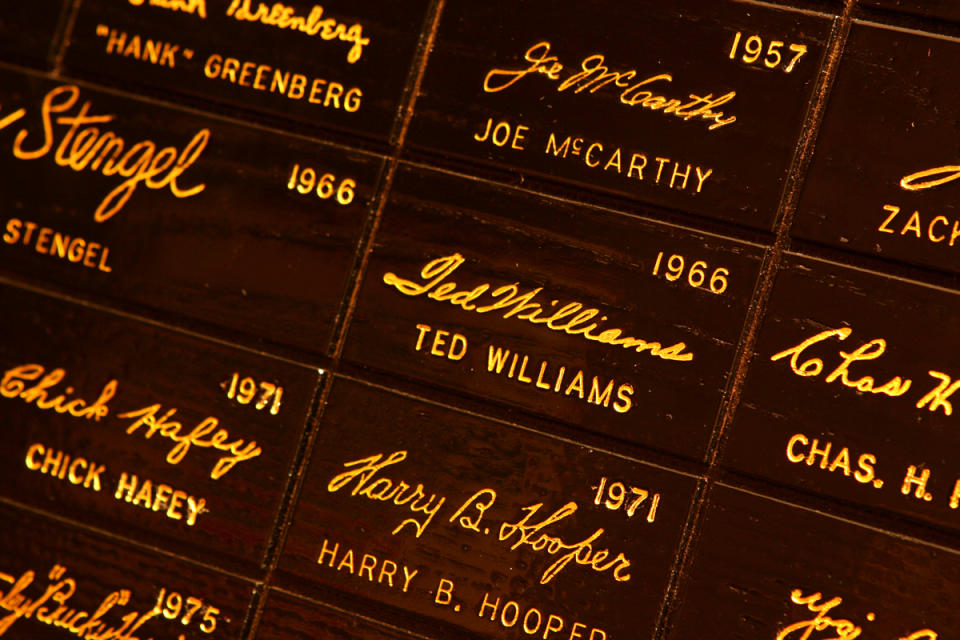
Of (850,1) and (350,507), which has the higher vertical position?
(850,1)

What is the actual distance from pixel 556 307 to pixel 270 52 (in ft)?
2.38

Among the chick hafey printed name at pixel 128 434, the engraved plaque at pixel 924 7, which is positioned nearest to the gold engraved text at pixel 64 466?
the chick hafey printed name at pixel 128 434

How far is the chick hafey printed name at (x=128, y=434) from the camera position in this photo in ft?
5.46

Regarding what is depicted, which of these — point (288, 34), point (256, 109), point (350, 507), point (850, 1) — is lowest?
point (350, 507)

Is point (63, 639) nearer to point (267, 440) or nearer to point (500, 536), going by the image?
point (267, 440)

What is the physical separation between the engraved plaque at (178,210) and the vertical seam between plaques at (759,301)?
0.71m

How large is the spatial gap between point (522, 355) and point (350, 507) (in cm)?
42

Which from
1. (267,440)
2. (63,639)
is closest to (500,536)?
(267,440)

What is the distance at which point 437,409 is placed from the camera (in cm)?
161

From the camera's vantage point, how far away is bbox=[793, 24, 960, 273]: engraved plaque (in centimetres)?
148
